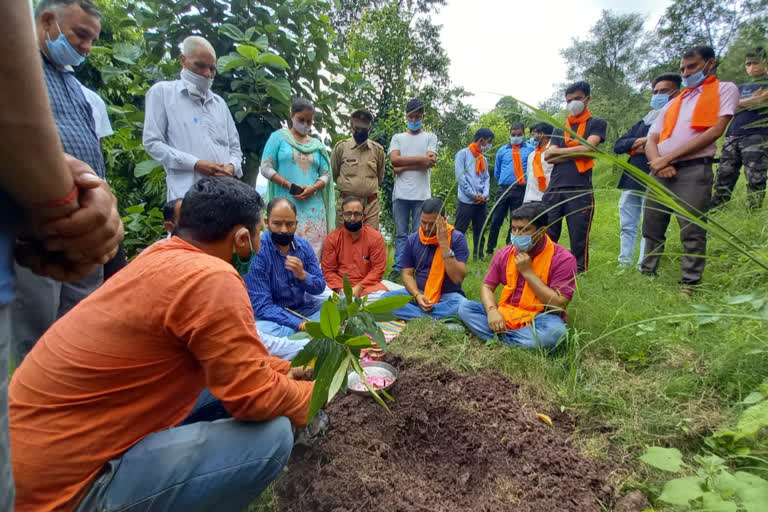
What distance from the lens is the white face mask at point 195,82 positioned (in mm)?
2711

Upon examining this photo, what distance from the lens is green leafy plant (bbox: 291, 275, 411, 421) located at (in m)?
1.32

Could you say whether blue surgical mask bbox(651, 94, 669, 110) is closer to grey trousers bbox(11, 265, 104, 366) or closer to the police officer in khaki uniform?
the police officer in khaki uniform

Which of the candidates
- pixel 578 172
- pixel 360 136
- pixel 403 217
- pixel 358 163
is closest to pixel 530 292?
pixel 578 172

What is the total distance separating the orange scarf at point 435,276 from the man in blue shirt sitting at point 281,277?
965 mm

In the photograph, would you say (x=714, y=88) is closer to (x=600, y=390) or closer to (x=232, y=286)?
(x=600, y=390)

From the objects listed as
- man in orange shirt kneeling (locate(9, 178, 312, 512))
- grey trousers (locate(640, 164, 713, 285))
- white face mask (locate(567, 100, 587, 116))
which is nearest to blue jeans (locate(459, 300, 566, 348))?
grey trousers (locate(640, 164, 713, 285))

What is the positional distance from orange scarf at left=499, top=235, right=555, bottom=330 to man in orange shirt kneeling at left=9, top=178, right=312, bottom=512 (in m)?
1.90

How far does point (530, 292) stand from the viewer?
2.75m

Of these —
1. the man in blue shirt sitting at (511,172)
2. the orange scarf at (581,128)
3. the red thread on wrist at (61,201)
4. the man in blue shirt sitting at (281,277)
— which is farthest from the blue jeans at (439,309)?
the red thread on wrist at (61,201)

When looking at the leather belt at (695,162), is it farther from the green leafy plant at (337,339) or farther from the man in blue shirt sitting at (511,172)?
the green leafy plant at (337,339)

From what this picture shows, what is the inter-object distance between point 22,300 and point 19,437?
1.10 meters

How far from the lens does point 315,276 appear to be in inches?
124

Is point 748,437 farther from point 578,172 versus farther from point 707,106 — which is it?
point 578,172

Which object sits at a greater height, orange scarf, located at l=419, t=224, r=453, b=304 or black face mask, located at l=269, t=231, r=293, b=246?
black face mask, located at l=269, t=231, r=293, b=246
